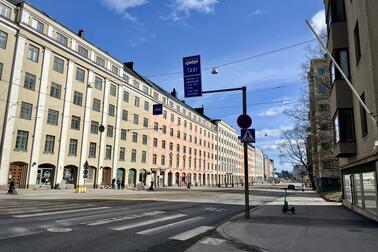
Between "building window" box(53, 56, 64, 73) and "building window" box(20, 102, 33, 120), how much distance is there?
19.3 feet

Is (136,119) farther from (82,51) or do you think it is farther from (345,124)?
(345,124)

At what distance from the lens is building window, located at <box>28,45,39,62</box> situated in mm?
35378

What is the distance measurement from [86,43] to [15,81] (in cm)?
1300

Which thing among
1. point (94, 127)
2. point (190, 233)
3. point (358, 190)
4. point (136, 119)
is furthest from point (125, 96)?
point (190, 233)

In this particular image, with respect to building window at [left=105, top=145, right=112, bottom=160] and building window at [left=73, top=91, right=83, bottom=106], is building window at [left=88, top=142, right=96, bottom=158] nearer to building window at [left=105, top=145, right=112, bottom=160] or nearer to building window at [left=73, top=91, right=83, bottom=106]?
building window at [left=105, top=145, right=112, bottom=160]

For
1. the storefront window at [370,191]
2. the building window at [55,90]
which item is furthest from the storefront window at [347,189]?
the building window at [55,90]

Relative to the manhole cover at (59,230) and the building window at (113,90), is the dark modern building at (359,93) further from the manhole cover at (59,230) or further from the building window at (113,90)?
the building window at (113,90)

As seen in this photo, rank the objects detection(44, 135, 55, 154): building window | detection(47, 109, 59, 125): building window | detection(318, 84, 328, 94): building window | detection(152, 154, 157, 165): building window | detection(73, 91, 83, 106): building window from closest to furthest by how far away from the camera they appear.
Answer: detection(318, 84, 328, 94): building window < detection(44, 135, 55, 154): building window < detection(47, 109, 59, 125): building window < detection(73, 91, 83, 106): building window < detection(152, 154, 157, 165): building window

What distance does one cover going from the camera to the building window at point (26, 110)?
34.1m

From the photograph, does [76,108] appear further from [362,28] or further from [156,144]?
[362,28]

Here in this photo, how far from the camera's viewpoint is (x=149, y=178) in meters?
60.3

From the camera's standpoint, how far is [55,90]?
127 ft

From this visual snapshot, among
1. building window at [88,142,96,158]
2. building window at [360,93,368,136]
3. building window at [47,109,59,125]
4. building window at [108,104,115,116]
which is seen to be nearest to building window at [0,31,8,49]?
building window at [47,109,59,125]

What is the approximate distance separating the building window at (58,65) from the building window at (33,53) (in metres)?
2.61
